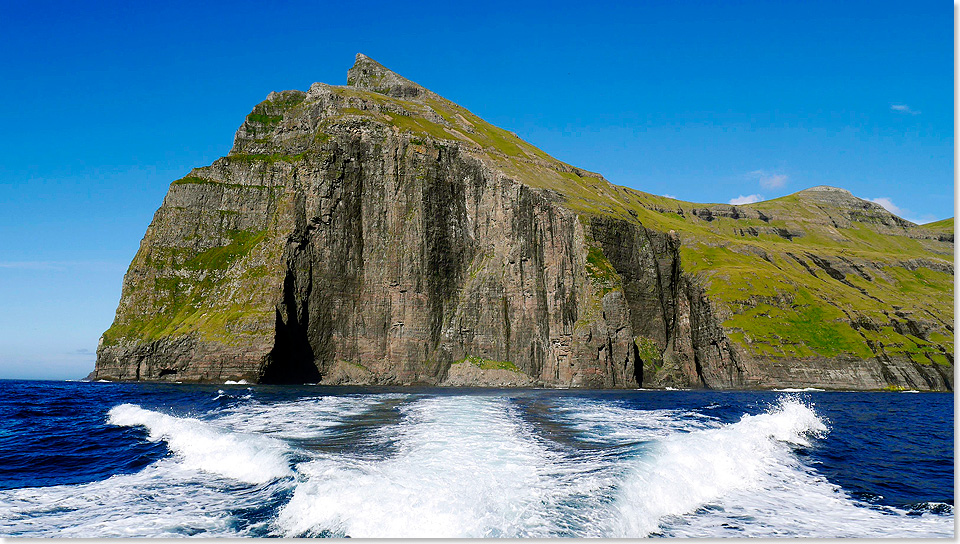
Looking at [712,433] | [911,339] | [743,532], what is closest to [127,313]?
[712,433]

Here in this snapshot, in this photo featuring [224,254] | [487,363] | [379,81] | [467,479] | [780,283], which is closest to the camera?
[467,479]

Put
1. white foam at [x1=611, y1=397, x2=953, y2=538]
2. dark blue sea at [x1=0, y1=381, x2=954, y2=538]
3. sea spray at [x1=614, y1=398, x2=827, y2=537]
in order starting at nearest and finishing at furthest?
dark blue sea at [x1=0, y1=381, x2=954, y2=538], white foam at [x1=611, y1=397, x2=953, y2=538], sea spray at [x1=614, y1=398, x2=827, y2=537]

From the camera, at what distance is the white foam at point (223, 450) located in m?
20.5

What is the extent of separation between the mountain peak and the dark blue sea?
523 feet

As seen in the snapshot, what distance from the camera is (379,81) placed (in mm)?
189750

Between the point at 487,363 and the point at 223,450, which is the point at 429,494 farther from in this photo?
the point at 487,363

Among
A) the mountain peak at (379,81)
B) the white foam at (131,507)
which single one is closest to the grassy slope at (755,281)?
the mountain peak at (379,81)

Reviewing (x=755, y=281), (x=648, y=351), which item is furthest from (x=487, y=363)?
(x=755, y=281)

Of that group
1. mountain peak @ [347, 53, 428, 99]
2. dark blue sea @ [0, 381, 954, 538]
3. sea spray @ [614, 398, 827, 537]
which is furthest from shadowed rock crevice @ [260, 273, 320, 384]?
mountain peak @ [347, 53, 428, 99]

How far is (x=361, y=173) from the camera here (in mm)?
114625

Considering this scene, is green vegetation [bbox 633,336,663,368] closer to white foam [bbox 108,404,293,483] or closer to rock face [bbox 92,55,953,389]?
rock face [bbox 92,55,953,389]

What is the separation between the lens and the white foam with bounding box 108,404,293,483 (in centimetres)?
2048

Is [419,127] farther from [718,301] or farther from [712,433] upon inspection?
[712,433]

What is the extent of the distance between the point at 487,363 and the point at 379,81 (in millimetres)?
120609
